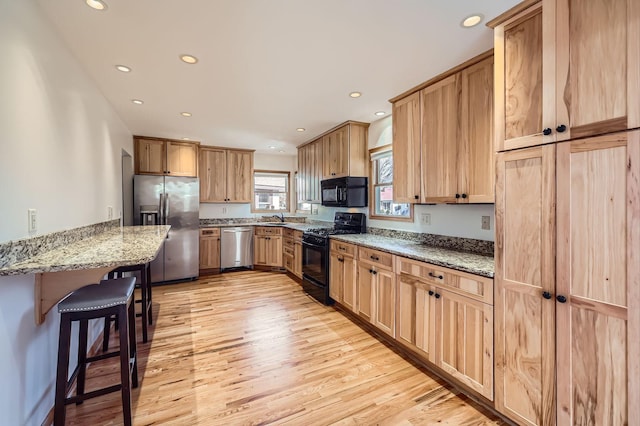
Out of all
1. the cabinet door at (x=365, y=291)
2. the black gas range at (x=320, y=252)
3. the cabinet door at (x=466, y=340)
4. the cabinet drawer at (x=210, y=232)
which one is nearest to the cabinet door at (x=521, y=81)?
the cabinet door at (x=466, y=340)

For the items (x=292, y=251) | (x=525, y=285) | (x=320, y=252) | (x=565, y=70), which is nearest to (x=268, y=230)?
(x=292, y=251)

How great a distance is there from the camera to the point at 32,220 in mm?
1510

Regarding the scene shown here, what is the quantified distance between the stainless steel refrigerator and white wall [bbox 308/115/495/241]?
310 cm

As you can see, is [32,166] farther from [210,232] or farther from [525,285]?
[210,232]

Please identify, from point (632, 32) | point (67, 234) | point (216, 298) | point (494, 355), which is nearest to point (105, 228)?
point (67, 234)

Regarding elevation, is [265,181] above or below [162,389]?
above

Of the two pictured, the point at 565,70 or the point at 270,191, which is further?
the point at 270,191

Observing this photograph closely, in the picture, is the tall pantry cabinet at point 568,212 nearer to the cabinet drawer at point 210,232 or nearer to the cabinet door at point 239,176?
the cabinet drawer at point 210,232

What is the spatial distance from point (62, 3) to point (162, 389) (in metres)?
2.51

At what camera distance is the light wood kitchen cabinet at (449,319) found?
1746 millimetres

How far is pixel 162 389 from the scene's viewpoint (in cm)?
194

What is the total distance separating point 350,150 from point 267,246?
2.61 m

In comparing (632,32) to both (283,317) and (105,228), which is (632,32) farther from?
(105,228)

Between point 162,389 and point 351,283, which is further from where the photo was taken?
point 351,283
